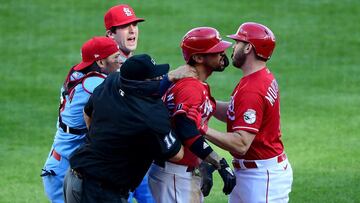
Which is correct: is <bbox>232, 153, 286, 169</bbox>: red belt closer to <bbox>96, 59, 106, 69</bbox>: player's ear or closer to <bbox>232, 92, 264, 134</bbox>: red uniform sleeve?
<bbox>232, 92, 264, 134</bbox>: red uniform sleeve

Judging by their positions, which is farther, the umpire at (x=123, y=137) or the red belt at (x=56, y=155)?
the red belt at (x=56, y=155)

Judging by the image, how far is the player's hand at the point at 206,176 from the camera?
25.2ft

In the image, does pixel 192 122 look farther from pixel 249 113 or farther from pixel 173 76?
pixel 249 113

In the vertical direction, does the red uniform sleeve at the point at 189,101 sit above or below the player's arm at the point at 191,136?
above

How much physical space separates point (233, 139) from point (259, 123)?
9.9 inches

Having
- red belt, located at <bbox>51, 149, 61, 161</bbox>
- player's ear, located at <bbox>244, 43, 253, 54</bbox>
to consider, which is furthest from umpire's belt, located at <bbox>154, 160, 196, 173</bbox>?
red belt, located at <bbox>51, 149, 61, 161</bbox>

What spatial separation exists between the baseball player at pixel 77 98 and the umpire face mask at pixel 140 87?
1.06m

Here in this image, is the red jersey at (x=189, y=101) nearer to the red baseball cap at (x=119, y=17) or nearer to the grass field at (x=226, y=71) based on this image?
the red baseball cap at (x=119, y=17)

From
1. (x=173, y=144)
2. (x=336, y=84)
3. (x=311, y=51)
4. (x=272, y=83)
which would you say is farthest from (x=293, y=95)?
(x=173, y=144)

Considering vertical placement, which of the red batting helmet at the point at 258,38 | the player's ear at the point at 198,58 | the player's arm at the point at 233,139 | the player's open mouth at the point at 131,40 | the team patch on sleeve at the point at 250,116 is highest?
the red batting helmet at the point at 258,38

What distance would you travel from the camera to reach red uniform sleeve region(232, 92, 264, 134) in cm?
784

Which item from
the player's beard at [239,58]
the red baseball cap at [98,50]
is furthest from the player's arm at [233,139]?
the red baseball cap at [98,50]

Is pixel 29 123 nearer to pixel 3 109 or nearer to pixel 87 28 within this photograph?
pixel 3 109

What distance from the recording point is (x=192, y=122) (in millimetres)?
7523
